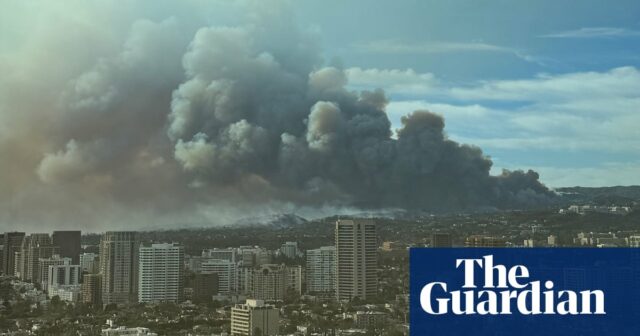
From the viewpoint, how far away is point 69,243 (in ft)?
35.7

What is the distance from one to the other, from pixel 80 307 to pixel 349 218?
3.48 m

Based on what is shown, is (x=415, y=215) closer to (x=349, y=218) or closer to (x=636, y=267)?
(x=349, y=218)

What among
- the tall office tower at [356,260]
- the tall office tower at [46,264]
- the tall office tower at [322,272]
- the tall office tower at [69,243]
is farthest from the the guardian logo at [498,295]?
the tall office tower at [69,243]

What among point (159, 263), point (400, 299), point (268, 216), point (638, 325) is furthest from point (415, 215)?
point (638, 325)

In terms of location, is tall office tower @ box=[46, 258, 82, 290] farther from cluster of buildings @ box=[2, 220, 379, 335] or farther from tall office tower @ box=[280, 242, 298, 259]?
tall office tower @ box=[280, 242, 298, 259]

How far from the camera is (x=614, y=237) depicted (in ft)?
33.4

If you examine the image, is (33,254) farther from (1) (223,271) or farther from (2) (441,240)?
(2) (441,240)

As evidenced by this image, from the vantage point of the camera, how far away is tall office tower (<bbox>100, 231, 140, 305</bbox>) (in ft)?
31.4

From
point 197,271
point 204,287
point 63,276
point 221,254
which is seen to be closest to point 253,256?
point 221,254

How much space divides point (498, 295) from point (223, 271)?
6.00 m

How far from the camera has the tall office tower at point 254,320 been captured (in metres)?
8.14

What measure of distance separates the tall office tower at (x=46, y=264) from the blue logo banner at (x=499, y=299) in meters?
6.50

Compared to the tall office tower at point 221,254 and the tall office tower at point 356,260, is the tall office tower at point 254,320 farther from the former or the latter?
the tall office tower at point 221,254

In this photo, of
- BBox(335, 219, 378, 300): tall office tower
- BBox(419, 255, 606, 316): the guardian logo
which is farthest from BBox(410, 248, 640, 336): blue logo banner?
BBox(335, 219, 378, 300): tall office tower
